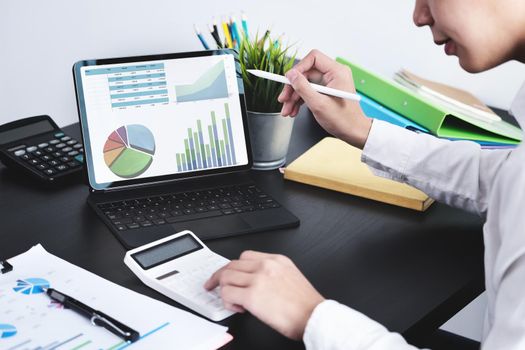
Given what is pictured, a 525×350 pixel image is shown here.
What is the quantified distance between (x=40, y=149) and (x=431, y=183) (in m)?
0.67

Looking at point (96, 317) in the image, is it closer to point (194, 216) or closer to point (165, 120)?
point (194, 216)

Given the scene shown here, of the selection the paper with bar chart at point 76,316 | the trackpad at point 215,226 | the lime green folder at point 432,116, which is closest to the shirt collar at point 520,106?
the lime green folder at point 432,116

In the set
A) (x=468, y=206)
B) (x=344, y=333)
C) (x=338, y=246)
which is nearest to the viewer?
(x=344, y=333)

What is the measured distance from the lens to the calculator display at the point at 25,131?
1.21 m

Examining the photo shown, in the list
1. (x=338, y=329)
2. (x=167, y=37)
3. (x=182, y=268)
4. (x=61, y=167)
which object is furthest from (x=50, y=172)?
(x=167, y=37)

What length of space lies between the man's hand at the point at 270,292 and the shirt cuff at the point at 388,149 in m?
0.39

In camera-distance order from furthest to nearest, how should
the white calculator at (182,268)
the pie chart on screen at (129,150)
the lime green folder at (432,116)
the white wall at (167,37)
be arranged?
the white wall at (167,37), the lime green folder at (432,116), the pie chart on screen at (129,150), the white calculator at (182,268)

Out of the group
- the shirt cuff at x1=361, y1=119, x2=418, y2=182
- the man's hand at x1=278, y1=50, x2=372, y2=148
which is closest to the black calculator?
the man's hand at x1=278, y1=50, x2=372, y2=148

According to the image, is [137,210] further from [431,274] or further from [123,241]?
[431,274]

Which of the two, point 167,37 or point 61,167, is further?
point 167,37

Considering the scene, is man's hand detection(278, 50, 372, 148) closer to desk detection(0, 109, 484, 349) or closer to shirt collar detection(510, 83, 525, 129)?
desk detection(0, 109, 484, 349)

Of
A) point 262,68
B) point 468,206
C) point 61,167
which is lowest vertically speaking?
point 468,206

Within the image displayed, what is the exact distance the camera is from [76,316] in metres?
0.80

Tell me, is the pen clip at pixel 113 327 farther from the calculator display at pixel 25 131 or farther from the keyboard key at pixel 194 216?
the calculator display at pixel 25 131
